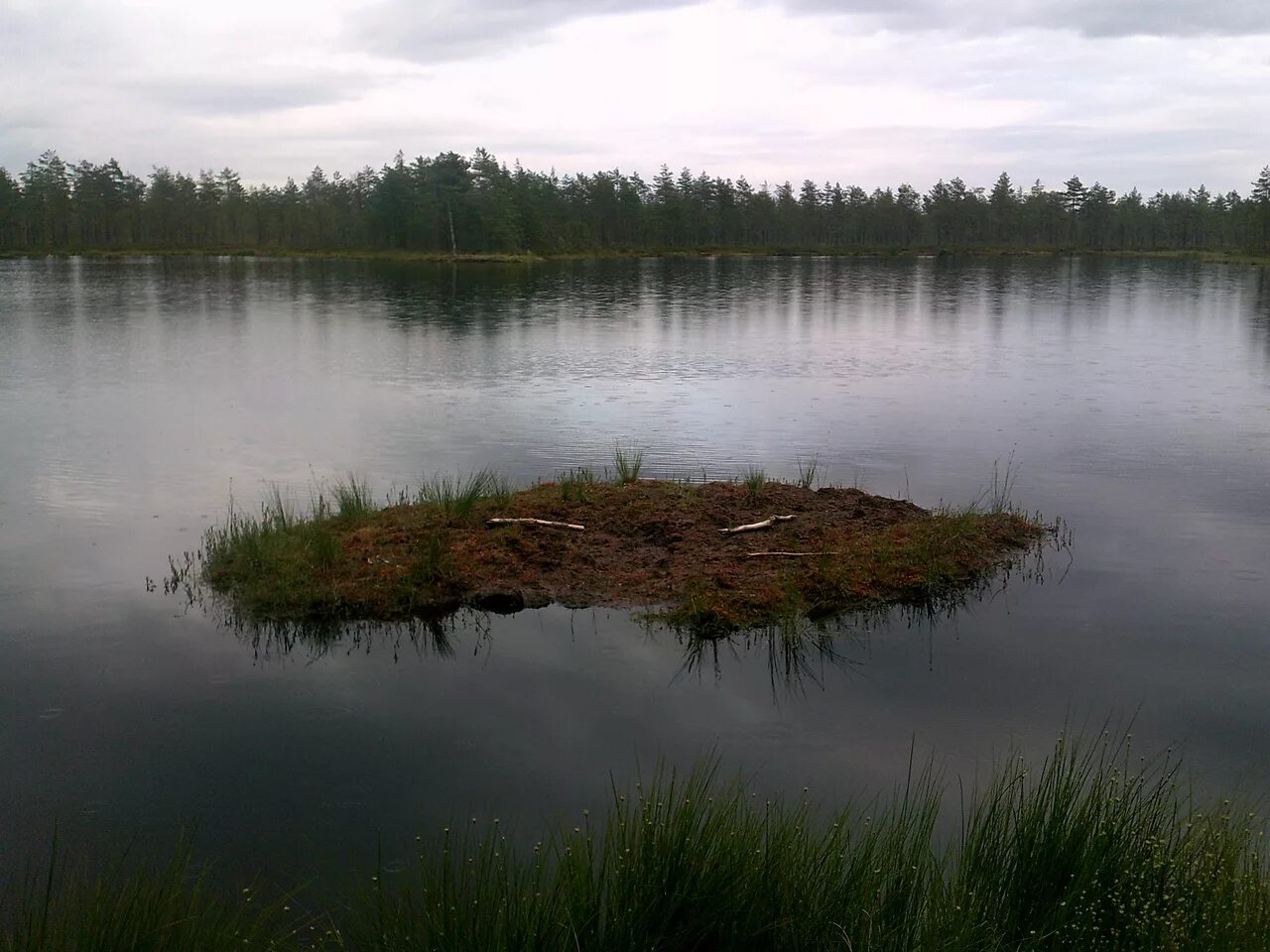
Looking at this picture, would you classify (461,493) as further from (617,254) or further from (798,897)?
(617,254)

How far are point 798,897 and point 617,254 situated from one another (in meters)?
111

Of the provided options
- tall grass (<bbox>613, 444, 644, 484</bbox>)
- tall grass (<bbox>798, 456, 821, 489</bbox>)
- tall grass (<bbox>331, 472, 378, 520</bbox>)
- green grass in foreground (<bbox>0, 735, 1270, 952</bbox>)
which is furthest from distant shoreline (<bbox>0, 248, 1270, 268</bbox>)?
green grass in foreground (<bbox>0, 735, 1270, 952</bbox>)

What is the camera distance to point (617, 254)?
369ft

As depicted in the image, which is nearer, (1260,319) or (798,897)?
(798,897)

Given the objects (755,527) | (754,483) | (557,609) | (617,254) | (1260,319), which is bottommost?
(557,609)

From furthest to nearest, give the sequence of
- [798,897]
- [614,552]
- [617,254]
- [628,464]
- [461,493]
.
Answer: [617,254], [628,464], [461,493], [614,552], [798,897]

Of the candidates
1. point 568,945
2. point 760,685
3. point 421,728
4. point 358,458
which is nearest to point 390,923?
point 568,945

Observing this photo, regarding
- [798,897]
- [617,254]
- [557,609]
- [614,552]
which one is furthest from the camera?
[617,254]

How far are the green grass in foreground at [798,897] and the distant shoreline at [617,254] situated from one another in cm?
8622

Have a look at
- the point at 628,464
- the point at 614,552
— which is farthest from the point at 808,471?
the point at 614,552

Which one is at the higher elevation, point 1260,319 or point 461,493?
point 1260,319

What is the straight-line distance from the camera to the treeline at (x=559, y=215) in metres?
102

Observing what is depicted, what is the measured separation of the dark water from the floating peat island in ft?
1.58

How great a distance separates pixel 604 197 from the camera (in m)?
123
